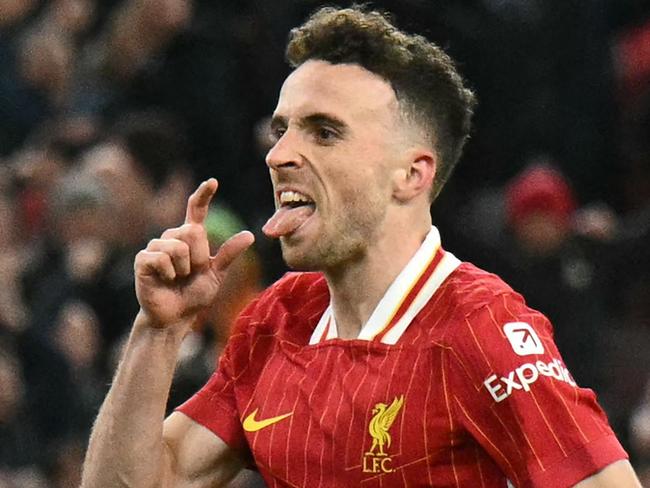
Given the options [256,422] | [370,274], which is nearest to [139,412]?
[256,422]

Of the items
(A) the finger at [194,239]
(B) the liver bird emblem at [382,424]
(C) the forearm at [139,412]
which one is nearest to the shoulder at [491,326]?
(B) the liver bird emblem at [382,424]

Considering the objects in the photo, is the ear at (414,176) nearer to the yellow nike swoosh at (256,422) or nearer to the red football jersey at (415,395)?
the red football jersey at (415,395)

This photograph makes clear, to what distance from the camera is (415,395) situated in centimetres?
327

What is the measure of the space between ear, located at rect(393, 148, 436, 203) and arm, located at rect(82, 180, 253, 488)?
37cm

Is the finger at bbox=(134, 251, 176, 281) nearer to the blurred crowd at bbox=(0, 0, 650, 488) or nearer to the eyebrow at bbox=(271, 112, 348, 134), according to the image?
the eyebrow at bbox=(271, 112, 348, 134)

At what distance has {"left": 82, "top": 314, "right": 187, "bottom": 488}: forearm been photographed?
3.52 metres

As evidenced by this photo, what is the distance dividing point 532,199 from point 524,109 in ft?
2.42

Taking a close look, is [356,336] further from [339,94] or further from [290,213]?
[339,94]

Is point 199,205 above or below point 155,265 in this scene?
above

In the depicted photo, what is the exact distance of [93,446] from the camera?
359 centimetres

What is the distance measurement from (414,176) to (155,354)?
70 cm

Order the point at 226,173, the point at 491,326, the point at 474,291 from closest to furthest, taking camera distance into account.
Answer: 1. the point at 491,326
2. the point at 474,291
3. the point at 226,173

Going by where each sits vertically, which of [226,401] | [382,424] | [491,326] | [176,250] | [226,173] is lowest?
[226,173]

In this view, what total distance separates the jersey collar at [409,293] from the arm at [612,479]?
55cm
